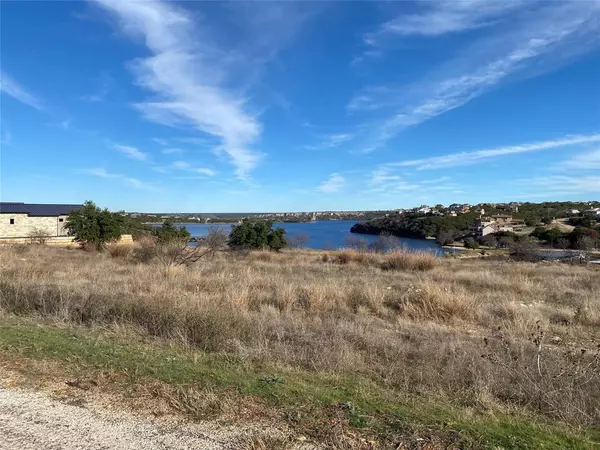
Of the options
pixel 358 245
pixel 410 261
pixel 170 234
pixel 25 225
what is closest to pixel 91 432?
pixel 410 261

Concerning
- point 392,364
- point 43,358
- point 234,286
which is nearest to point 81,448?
point 43,358

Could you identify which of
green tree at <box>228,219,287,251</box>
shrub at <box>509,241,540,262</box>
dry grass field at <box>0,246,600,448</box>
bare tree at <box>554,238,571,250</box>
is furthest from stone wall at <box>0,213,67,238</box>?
bare tree at <box>554,238,571,250</box>

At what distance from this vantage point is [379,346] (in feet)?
23.9

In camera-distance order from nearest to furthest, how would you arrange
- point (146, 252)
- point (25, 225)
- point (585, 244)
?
point (146, 252), point (585, 244), point (25, 225)

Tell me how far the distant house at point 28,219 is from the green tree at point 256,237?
21.9m

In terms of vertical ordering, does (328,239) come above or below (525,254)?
below

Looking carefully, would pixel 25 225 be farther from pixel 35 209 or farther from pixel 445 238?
pixel 445 238

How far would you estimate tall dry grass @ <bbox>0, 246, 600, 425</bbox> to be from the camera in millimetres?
5312

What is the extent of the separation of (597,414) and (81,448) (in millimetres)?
4837

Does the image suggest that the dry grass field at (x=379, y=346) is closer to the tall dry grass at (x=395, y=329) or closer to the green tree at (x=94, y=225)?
the tall dry grass at (x=395, y=329)

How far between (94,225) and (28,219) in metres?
24.8

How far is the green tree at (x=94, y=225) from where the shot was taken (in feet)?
121

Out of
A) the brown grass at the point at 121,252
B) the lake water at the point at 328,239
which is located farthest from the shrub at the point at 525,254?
the brown grass at the point at 121,252

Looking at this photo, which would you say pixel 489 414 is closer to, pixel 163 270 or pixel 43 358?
pixel 43 358
